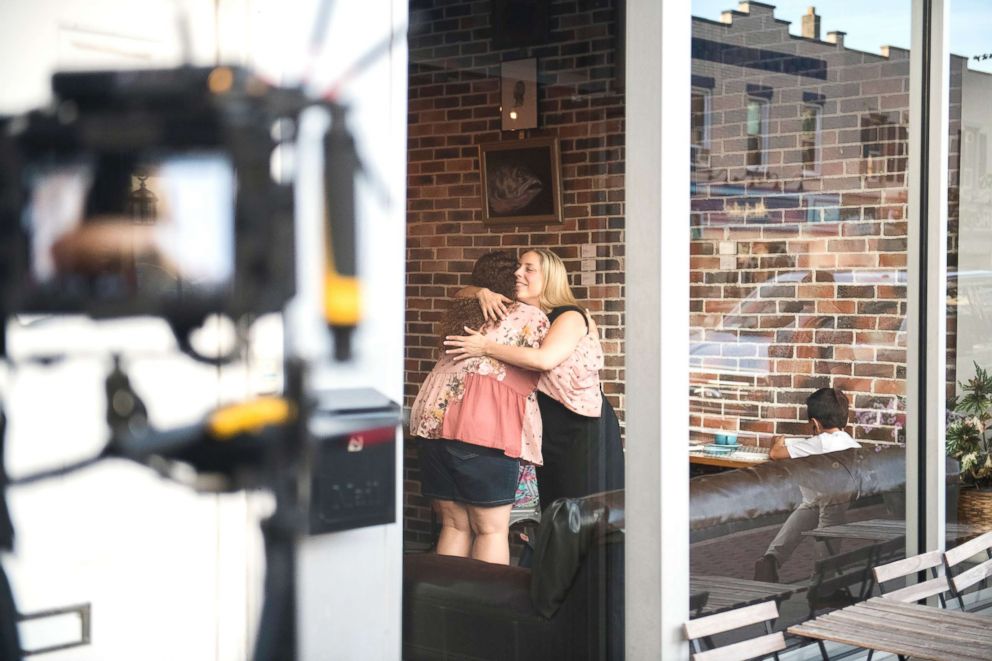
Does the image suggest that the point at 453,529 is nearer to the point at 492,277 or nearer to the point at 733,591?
the point at 492,277

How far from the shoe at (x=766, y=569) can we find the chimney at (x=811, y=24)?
197cm

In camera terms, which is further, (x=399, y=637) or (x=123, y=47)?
(x=399, y=637)

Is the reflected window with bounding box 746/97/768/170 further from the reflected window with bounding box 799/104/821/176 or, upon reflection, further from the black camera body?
the black camera body

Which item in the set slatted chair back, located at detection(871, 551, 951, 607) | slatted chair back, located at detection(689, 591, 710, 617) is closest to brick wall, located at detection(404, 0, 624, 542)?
slatted chair back, located at detection(689, 591, 710, 617)

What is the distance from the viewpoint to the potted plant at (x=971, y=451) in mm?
5035

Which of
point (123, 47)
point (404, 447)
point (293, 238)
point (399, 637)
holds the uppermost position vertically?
point (123, 47)

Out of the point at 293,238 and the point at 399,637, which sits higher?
the point at 293,238

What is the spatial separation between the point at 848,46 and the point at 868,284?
0.93 metres

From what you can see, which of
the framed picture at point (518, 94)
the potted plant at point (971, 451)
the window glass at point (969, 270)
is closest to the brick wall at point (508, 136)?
the framed picture at point (518, 94)

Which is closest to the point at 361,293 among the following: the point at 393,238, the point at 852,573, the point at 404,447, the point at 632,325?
the point at 393,238

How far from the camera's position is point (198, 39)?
230cm

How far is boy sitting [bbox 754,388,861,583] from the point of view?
4215mm

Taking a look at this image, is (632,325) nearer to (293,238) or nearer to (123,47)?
(293,238)

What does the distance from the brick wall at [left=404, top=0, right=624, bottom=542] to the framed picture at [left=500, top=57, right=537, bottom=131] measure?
0.02m
